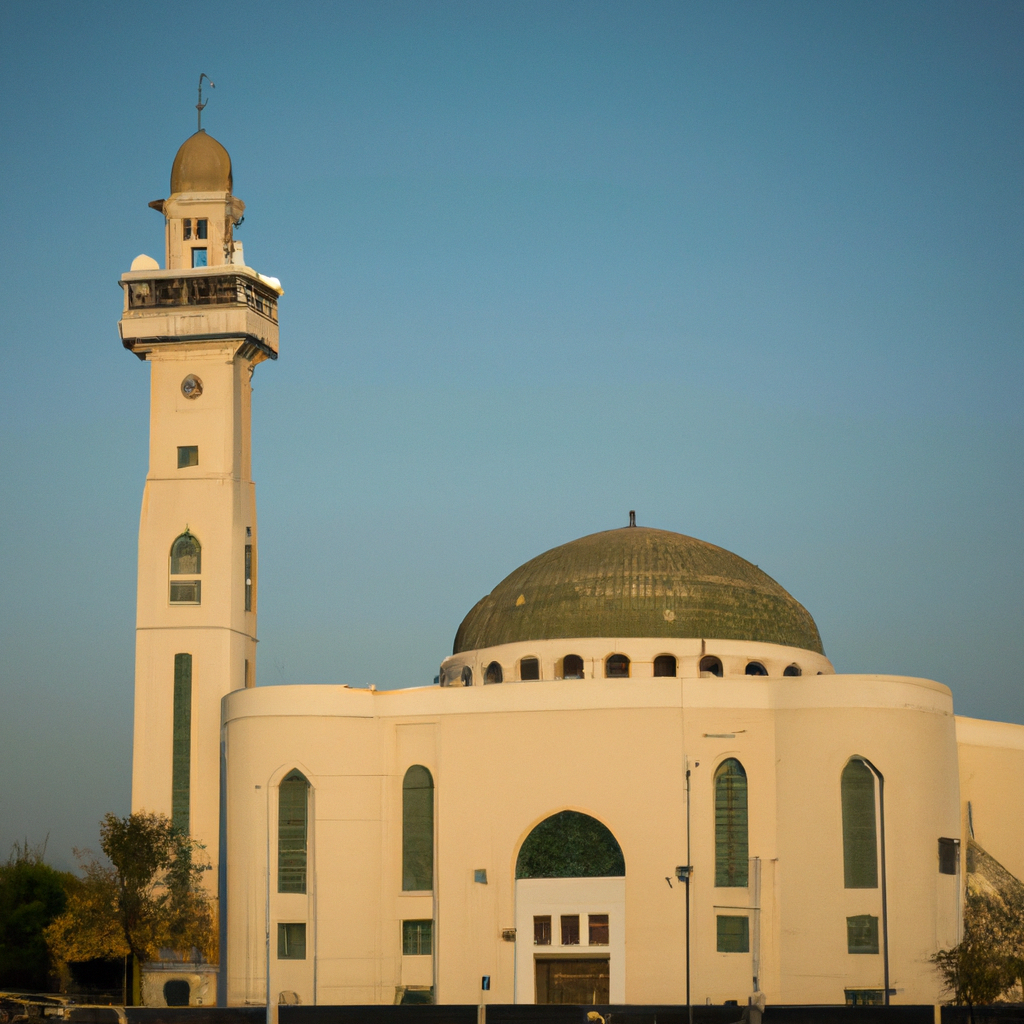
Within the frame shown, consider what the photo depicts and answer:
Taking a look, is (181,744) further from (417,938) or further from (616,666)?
(616,666)

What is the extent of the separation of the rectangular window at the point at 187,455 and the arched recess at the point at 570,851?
15.3 m

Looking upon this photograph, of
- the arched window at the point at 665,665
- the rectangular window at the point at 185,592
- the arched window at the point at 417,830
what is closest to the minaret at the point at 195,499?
the rectangular window at the point at 185,592

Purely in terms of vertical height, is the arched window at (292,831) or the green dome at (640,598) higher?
the green dome at (640,598)

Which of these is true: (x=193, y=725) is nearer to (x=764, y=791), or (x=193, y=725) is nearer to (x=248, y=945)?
(x=248, y=945)

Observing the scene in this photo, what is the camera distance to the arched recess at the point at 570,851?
4266 centimetres

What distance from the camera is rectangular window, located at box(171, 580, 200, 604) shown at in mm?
48844

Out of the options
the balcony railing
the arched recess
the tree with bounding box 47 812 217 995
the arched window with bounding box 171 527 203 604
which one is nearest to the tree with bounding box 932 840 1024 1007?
the arched recess

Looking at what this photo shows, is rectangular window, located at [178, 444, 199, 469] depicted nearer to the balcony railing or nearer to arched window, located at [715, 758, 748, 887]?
the balcony railing

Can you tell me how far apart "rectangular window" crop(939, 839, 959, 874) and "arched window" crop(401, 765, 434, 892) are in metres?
13.0

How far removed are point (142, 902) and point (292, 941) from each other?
495 centimetres

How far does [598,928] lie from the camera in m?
42.3

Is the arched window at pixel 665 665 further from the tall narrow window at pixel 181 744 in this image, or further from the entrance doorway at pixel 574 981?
the tall narrow window at pixel 181 744

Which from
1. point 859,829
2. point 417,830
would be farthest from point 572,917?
point 859,829

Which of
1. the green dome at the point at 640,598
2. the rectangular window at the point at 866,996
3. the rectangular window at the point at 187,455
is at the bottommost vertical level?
the rectangular window at the point at 866,996
